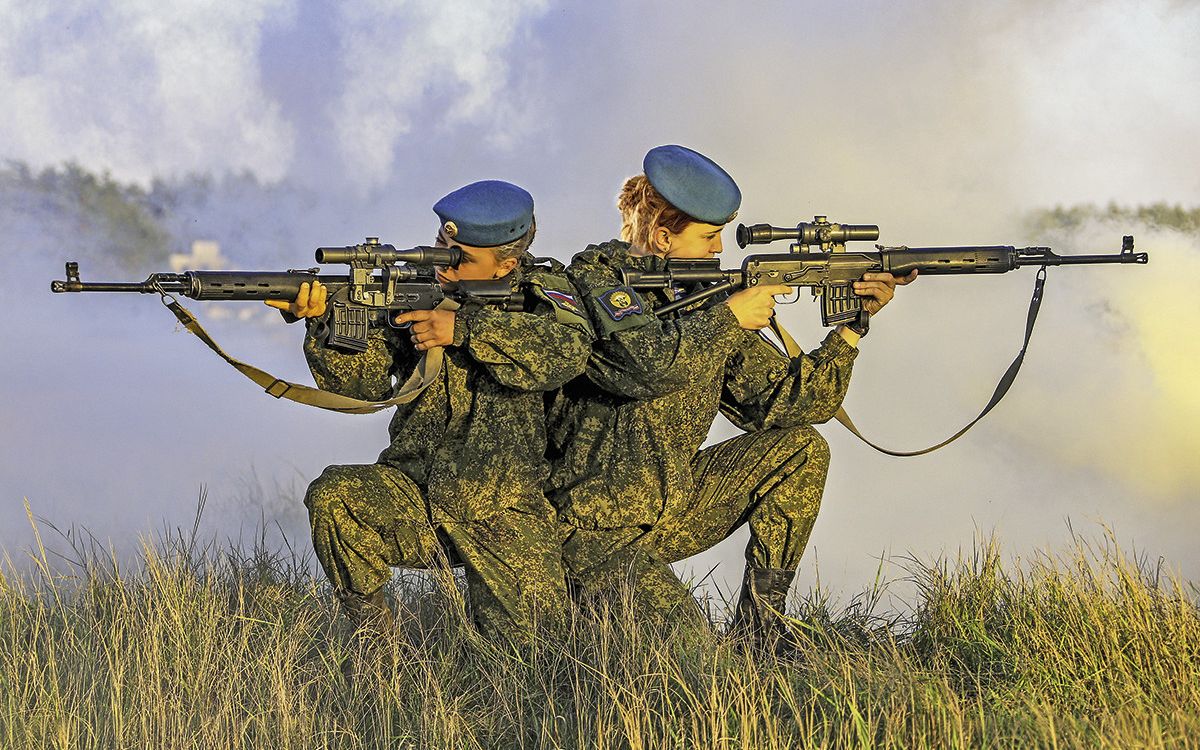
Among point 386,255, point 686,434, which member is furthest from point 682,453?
point 386,255

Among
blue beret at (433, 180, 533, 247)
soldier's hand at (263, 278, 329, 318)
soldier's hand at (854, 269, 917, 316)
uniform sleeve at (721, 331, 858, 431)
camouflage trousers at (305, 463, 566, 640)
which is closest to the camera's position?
soldier's hand at (263, 278, 329, 318)

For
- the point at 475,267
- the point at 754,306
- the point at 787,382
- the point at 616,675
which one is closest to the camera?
the point at 616,675

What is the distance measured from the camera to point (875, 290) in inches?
326

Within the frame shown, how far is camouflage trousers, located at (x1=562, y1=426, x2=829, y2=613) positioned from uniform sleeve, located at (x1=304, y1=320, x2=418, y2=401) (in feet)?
4.00

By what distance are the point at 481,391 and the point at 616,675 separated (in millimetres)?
1682

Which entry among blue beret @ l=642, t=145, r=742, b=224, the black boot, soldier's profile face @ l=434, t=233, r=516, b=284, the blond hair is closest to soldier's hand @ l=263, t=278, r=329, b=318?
soldier's profile face @ l=434, t=233, r=516, b=284

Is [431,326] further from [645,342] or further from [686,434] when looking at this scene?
[686,434]

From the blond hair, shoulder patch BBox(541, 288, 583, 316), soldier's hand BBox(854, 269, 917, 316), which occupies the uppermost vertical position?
the blond hair

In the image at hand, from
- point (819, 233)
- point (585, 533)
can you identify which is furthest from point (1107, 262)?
point (585, 533)

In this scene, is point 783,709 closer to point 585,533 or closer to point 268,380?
point 585,533

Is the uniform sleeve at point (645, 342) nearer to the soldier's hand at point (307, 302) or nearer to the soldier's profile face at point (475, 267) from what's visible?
the soldier's profile face at point (475, 267)

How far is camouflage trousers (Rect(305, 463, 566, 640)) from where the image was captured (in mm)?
7555

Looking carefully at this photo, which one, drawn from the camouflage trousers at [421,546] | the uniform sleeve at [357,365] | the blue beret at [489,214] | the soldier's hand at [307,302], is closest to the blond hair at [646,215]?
the blue beret at [489,214]

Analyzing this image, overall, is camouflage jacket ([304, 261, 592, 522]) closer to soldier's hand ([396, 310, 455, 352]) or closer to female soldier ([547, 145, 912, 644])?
soldier's hand ([396, 310, 455, 352])
